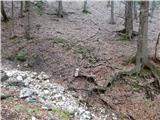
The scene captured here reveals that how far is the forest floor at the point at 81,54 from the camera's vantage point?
12344 mm

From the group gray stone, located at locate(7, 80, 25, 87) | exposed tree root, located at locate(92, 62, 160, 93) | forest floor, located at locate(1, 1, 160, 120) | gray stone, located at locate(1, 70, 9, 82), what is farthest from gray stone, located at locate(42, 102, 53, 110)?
gray stone, located at locate(1, 70, 9, 82)

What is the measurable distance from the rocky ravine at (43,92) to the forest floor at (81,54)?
528mm

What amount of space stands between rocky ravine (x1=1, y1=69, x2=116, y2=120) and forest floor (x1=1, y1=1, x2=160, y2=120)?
53 centimetres

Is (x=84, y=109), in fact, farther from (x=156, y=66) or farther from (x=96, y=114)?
(x=156, y=66)

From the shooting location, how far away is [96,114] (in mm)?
11508

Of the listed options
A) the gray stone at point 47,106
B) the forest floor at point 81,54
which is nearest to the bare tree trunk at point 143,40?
the forest floor at point 81,54

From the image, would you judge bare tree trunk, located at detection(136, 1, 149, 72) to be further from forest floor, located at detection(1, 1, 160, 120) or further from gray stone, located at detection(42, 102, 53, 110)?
gray stone, located at detection(42, 102, 53, 110)

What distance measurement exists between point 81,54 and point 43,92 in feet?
13.0

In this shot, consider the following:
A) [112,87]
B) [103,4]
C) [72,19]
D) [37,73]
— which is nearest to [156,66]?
[112,87]

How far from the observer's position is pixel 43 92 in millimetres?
12266

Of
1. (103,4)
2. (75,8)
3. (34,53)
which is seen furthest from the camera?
(103,4)

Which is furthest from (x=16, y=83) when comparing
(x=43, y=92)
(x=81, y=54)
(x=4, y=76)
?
(x=81, y=54)

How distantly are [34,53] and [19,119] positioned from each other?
656cm

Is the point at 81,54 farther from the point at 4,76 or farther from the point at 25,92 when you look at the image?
the point at 25,92
